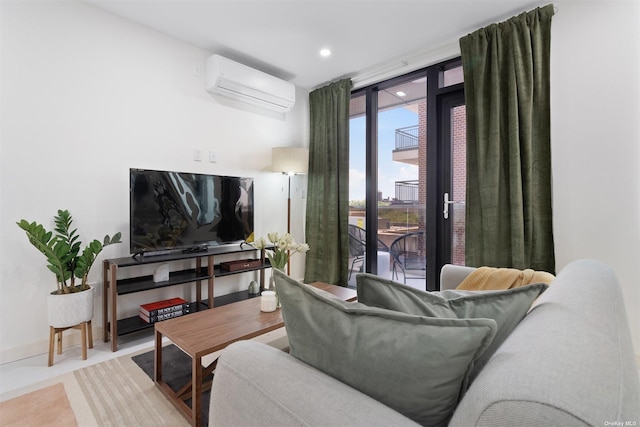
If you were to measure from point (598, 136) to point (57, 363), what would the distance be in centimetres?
409

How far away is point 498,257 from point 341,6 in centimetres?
238

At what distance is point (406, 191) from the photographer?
344cm

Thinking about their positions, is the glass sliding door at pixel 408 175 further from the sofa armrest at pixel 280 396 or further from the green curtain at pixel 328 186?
the sofa armrest at pixel 280 396

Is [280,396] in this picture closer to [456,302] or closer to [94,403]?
[456,302]

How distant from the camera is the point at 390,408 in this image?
0.62 metres

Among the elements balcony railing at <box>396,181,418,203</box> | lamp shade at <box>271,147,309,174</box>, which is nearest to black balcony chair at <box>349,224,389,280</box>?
balcony railing at <box>396,181,418,203</box>

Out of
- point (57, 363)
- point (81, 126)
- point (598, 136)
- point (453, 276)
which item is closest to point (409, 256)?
point (453, 276)

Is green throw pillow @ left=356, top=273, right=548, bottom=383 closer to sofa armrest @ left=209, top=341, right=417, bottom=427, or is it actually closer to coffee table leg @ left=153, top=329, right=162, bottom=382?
sofa armrest @ left=209, top=341, right=417, bottom=427

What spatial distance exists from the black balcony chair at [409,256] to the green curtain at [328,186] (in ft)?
1.88

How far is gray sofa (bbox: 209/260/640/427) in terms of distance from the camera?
0.41 metres

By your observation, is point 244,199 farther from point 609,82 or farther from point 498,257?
point 609,82

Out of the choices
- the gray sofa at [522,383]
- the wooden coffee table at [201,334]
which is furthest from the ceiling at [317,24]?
the gray sofa at [522,383]

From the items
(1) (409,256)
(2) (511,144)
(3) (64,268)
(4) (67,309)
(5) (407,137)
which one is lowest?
(4) (67,309)

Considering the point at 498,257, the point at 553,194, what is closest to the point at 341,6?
the point at 553,194
